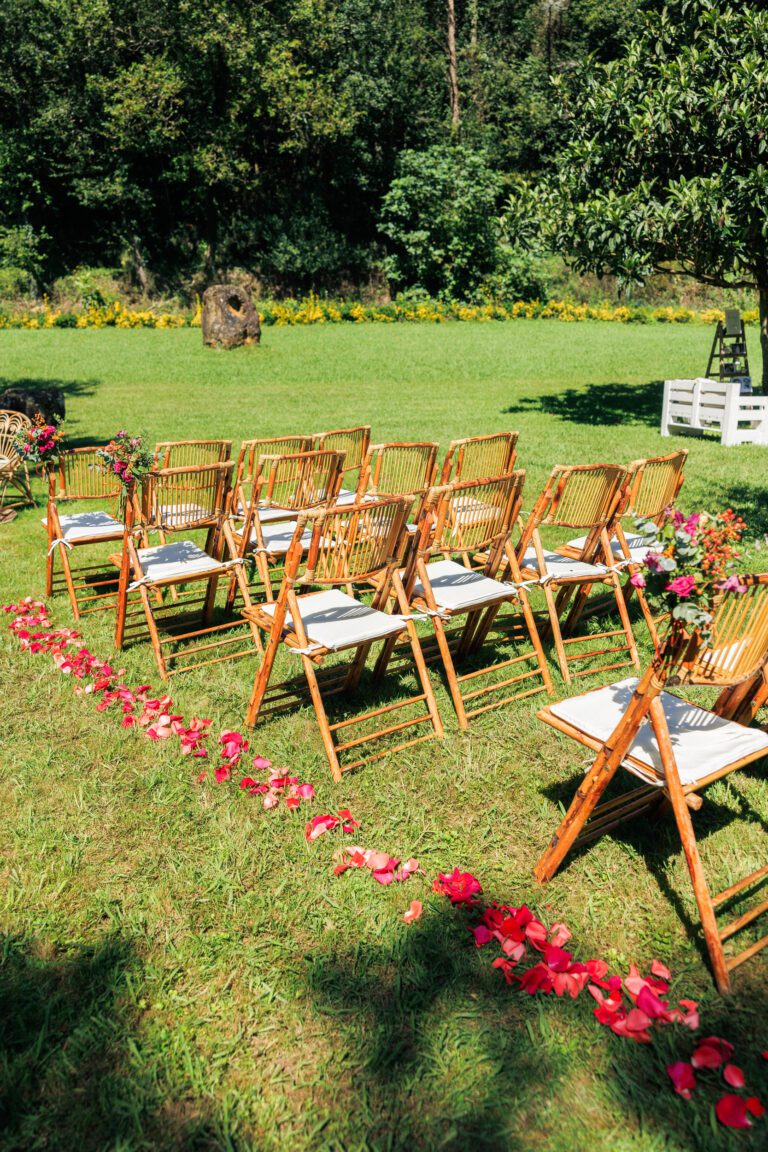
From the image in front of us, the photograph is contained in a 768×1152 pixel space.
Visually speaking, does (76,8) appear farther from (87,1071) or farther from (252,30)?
(87,1071)

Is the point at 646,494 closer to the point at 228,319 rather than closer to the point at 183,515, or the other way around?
the point at 183,515

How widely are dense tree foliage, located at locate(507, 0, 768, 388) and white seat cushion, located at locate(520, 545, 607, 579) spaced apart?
786 cm

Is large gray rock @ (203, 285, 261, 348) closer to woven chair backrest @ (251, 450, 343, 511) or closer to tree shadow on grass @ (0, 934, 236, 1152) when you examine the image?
woven chair backrest @ (251, 450, 343, 511)

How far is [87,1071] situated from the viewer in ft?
7.74

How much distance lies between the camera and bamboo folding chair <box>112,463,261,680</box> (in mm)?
4750

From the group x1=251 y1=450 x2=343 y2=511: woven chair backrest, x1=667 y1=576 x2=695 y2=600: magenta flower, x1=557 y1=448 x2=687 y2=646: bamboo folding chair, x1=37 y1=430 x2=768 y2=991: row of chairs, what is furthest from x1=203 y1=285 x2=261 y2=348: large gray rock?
x1=667 y1=576 x2=695 y2=600: magenta flower

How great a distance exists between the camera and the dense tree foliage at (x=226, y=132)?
30094 millimetres

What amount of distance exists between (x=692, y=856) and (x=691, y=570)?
91 cm

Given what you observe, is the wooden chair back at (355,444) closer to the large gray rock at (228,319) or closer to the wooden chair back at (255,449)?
the wooden chair back at (255,449)

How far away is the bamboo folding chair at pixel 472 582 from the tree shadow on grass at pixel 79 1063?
208 centimetres

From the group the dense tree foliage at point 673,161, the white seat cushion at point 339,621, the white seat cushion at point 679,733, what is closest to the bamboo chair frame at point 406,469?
the white seat cushion at point 339,621

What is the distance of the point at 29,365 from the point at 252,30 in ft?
64.1

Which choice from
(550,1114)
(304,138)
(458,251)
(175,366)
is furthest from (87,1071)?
(304,138)

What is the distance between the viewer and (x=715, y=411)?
11633 millimetres
